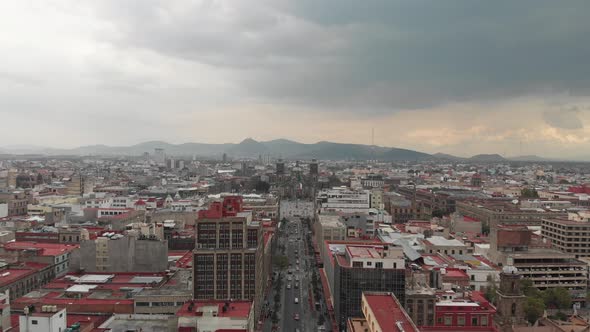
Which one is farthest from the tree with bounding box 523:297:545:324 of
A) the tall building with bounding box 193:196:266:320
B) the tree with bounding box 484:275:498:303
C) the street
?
the tall building with bounding box 193:196:266:320

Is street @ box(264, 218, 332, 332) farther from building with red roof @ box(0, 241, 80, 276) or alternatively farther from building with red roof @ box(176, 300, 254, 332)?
building with red roof @ box(0, 241, 80, 276)

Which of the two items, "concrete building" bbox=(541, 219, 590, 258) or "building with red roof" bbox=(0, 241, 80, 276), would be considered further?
"concrete building" bbox=(541, 219, 590, 258)

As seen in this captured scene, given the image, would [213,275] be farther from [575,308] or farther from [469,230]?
[469,230]

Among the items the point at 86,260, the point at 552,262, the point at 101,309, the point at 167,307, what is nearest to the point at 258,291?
the point at 167,307

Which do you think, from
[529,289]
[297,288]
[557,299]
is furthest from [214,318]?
[557,299]

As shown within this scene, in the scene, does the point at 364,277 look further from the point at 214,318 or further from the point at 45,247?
the point at 45,247

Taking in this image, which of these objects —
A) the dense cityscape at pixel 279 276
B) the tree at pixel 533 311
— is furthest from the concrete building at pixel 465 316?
the tree at pixel 533 311
